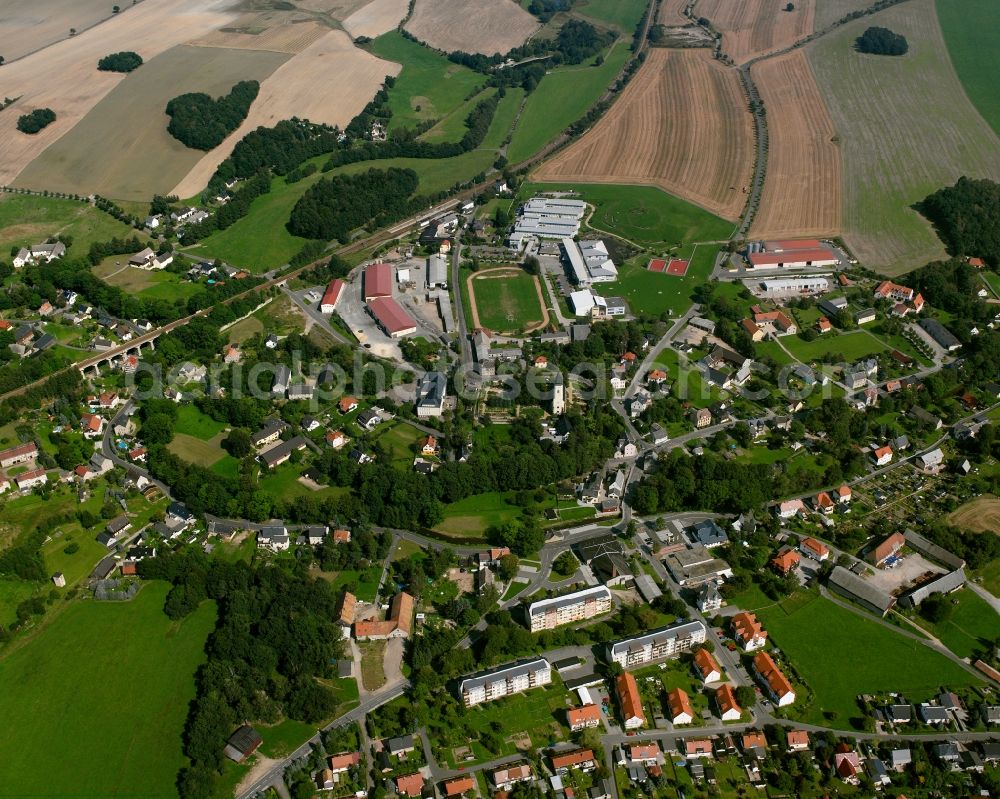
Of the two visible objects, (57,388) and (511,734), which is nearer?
(511,734)

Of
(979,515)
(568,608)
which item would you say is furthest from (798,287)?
(568,608)

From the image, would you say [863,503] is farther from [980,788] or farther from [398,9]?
[398,9]

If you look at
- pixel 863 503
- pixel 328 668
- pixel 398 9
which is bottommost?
pixel 863 503

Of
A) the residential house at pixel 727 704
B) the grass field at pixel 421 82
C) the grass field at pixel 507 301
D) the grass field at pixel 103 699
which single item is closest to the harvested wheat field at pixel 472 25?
the grass field at pixel 421 82

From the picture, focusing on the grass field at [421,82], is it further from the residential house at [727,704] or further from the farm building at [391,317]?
the residential house at [727,704]

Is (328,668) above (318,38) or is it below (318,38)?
below

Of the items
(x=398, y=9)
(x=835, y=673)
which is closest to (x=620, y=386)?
(x=835, y=673)

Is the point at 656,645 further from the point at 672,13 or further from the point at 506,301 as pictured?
the point at 672,13
